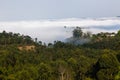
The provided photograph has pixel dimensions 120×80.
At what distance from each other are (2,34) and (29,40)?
45.0 ft

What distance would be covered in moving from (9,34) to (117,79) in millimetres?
114188

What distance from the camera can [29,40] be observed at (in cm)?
13062

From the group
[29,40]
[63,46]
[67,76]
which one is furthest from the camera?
[29,40]

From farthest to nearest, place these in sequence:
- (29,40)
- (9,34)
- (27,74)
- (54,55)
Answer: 1. (9,34)
2. (29,40)
3. (54,55)
4. (27,74)

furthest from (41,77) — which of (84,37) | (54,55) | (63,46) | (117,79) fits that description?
(84,37)

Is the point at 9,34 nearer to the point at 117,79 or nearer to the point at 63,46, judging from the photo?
the point at 63,46

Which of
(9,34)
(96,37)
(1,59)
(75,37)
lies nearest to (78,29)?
(75,37)

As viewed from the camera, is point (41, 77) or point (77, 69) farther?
point (77, 69)

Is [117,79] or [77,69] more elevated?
[117,79]

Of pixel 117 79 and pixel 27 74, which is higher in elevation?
pixel 117 79

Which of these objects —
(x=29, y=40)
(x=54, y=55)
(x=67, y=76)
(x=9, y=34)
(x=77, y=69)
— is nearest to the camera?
(x=67, y=76)

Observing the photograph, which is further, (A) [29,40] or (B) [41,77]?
(A) [29,40]

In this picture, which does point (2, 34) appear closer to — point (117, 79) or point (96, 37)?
point (96, 37)

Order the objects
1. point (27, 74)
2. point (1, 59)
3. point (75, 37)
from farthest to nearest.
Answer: point (75, 37) → point (1, 59) → point (27, 74)
